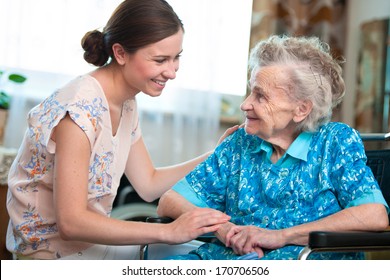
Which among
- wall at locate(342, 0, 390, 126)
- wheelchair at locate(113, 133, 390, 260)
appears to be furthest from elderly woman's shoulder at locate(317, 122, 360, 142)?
wall at locate(342, 0, 390, 126)

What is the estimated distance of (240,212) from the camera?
1.85 metres

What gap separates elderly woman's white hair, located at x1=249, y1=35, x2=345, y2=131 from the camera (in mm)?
1771

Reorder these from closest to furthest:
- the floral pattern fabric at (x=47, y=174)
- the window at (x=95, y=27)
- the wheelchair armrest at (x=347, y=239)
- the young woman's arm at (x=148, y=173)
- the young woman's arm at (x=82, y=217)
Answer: the wheelchair armrest at (x=347, y=239), the young woman's arm at (x=82, y=217), the floral pattern fabric at (x=47, y=174), the young woman's arm at (x=148, y=173), the window at (x=95, y=27)

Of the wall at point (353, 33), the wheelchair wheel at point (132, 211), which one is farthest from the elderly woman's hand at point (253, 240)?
the wall at point (353, 33)

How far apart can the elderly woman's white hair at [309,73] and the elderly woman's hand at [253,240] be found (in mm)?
336

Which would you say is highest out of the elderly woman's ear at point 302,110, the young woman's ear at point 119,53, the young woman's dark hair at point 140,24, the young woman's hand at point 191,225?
the young woman's dark hair at point 140,24

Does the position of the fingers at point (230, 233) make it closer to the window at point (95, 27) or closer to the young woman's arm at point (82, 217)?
the young woman's arm at point (82, 217)

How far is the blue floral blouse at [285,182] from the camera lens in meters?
1.67

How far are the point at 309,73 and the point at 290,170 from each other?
0.92 ft

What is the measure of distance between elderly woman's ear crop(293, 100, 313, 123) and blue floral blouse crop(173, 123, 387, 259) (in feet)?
0.17

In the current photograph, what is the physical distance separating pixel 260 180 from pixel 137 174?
0.47 metres

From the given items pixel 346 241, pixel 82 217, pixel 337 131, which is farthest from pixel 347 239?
pixel 82 217

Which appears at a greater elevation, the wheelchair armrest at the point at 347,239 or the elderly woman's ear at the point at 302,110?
the elderly woman's ear at the point at 302,110

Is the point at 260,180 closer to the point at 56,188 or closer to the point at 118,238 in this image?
the point at 118,238
